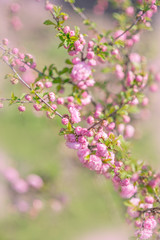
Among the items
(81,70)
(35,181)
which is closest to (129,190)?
(81,70)

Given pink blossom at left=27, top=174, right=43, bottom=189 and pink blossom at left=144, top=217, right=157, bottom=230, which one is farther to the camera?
pink blossom at left=27, top=174, right=43, bottom=189

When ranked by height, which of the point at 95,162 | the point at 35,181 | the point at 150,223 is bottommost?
the point at 150,223

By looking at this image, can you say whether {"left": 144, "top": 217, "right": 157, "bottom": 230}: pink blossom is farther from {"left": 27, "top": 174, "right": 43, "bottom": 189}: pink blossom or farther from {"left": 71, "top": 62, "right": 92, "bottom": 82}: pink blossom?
{"left": 27, "top": 174, "right": 43, "bottom": 189}: pink blossom

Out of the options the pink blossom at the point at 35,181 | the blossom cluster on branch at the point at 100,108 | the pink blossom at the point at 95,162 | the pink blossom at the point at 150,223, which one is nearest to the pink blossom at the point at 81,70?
the blossom cluster on branch at the point at 100,108

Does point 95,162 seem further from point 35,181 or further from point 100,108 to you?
point 35,181

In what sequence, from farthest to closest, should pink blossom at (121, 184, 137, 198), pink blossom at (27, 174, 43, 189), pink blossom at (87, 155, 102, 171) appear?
1. pink blossom at (27, 174, 43, 189)
2. pink blossom at (121, 184, 137, 198)
3. pink blossom at (87, 155, 102, 171)

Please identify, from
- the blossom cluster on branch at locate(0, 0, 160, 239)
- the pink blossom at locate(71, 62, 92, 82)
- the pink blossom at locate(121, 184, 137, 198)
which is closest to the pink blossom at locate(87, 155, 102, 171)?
the blossom cluster on branch at locate(0, 0, 160, 239)

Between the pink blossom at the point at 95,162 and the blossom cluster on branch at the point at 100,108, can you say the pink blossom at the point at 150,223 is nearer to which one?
the blossom cluster on branch at the point at 100,108

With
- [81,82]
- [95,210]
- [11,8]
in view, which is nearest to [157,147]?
[95,210]

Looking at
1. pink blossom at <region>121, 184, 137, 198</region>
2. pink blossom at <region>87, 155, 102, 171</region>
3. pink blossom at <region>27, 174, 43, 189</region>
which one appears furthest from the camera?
pink blossom at <region>27, 174, 43, 189</region>

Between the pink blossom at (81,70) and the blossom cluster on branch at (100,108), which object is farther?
the pink blossom at (81,70)

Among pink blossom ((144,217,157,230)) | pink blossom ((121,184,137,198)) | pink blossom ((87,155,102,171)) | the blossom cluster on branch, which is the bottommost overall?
pink blossom ((144,217,157,230))

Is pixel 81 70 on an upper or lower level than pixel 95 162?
upper
